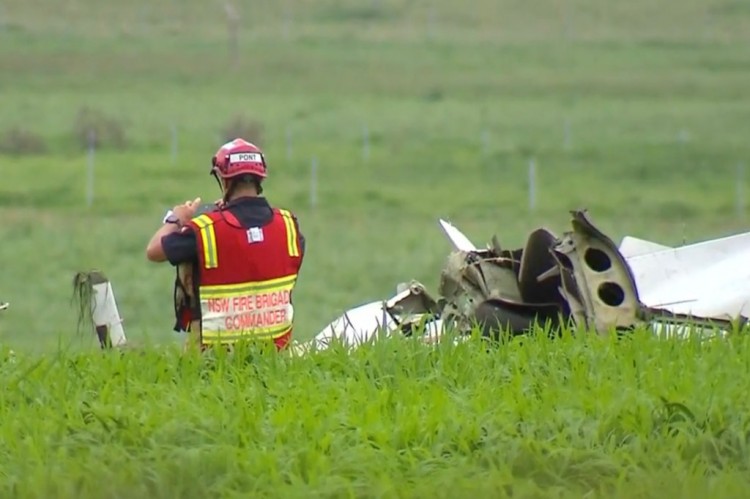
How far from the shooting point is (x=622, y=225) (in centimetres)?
2589

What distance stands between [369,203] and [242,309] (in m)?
22.4

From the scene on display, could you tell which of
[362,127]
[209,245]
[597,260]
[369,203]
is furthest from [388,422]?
[362,127]

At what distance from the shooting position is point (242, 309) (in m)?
7.14

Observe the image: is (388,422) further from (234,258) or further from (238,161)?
(238,161)

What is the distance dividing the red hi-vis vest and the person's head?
0.54 ft

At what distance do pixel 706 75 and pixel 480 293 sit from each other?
49062mm

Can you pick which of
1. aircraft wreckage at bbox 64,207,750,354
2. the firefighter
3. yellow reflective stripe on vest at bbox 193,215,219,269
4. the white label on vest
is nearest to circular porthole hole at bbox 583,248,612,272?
aircraft wreckage at bbox 64,207,750,354

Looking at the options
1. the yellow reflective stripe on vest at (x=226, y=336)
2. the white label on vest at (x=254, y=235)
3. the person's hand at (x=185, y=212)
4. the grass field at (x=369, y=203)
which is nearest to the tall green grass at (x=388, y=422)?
the grass field at (x=369, y=203)

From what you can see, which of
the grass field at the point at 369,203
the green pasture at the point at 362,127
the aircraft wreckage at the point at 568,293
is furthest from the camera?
the green pasture at the point at 362,127

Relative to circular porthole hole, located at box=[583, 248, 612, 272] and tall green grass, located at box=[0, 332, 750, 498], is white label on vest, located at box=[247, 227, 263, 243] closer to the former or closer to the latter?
tall green grass, located at box=[0, 332, 750, 498]

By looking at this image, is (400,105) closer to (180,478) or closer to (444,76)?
(444,76)

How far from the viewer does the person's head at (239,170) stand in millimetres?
7246

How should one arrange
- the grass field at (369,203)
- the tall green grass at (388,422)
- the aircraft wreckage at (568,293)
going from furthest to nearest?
1. the aircraft wreckage at (568,293)
2. the grass field at (369,203)
3. the tall green grass at (388,422)

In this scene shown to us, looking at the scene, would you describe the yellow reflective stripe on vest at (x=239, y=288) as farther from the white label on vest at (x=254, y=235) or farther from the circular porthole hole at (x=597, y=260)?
the circular porthole hole at (x=597, y=260)
